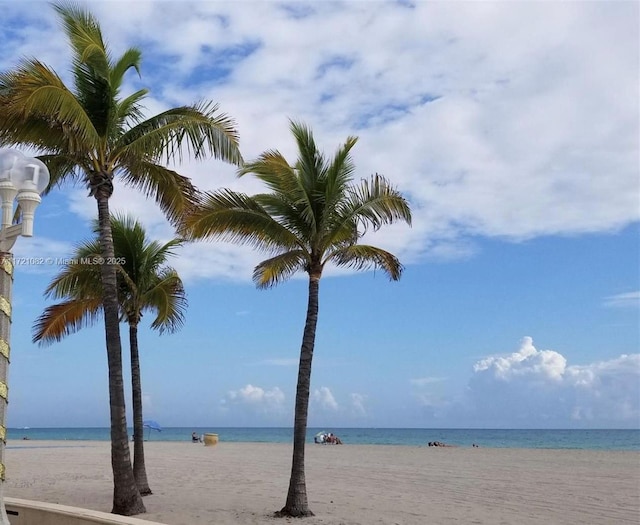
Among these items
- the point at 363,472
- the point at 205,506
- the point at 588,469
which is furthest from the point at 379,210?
the point at 588,469

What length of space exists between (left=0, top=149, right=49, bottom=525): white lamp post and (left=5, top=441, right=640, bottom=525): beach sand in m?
6.36

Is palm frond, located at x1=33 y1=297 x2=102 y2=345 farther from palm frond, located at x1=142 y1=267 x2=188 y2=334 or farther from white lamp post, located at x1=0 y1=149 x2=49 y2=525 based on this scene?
white lamp post, located at x1=0 y1=149 x2=49 y2=525

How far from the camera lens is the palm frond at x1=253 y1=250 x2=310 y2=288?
13.1 meters

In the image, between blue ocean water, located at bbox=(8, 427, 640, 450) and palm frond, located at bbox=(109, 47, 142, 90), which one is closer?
palm frond, located at bbox=(109, 47, 142, 90)

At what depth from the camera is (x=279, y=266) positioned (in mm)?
13898

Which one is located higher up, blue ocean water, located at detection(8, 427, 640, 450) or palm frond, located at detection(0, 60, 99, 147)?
palm frond, located at detection(0, 60, 99, 147)

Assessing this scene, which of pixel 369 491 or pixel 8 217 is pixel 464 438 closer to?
pixel 369 491

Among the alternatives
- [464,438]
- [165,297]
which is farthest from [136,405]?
[464,438]

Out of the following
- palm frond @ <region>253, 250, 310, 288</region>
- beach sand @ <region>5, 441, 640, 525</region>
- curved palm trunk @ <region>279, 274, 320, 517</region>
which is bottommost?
beach sand @ <region>5, 441, 640, 525</region>

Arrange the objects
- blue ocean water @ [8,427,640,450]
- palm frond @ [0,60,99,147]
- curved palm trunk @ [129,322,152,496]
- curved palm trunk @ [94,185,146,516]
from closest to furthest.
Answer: palm frond @ [0,60,99,147]
curved palm trunk @ [94,185,146,516]
curved palm trunk @ [129,322,152,496]
blue ocean water @ [8,427,640,450]

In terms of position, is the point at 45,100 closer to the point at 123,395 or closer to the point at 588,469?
the point at 123,395

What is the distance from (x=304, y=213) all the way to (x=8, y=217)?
268 inches

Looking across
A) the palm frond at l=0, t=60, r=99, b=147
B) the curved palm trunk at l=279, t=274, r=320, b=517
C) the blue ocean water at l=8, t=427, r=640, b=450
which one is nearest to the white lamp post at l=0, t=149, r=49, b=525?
the palm frond at l=0, t=60, r=99, b=147

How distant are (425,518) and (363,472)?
1096 centimetres
